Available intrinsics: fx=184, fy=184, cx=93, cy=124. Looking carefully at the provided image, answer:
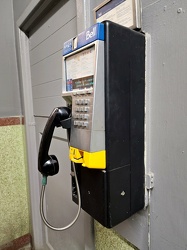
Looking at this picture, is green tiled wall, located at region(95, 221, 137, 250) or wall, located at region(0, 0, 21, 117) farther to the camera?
wall, located at region(0, 0, 21, 117)

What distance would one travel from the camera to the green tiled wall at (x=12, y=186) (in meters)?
1.47

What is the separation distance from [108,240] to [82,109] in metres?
0.61

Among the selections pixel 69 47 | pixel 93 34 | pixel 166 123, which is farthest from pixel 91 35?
pixel 166 123

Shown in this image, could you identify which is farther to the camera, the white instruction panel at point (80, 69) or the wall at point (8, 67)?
the wall at point (8, 67)

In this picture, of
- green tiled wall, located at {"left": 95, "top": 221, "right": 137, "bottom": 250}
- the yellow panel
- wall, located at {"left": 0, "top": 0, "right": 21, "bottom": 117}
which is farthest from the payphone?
wall, located at {"left": 0, "top": 0, "right": 21, "bottom": 117}

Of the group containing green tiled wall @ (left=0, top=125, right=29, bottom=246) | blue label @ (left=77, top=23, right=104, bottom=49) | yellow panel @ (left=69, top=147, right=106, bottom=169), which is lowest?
green tiled wall @ (left=0, top=125, right=29, bottom=246)

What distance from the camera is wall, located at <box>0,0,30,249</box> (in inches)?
56.6

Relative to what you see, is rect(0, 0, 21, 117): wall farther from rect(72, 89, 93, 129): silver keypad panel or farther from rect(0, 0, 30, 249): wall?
rect(72, 89, 93, 129): silver keypad panel

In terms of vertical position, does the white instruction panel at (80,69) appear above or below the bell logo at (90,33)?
below

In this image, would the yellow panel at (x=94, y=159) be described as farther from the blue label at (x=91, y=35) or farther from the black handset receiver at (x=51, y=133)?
the blue label at (x=91, y=35)

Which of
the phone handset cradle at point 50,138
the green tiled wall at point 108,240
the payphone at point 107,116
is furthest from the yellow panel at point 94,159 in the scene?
the green tiled wall at point 108,240

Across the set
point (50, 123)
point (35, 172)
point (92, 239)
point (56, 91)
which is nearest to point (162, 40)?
point (50, 123)

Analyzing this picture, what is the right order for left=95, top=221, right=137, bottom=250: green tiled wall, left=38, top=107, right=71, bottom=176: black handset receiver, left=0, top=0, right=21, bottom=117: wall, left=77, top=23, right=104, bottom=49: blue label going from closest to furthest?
left=77, top=23, right=104, bottom=49: blue label < left=38, top=107, right=71, bottom=176: black handset receiver < left=95, top=221, right=137, bottom=250: green tiled wall < left=0, top=0, right=21, bottom=117: wall

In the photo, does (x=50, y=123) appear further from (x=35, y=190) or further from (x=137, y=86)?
(x=35, y=190)
